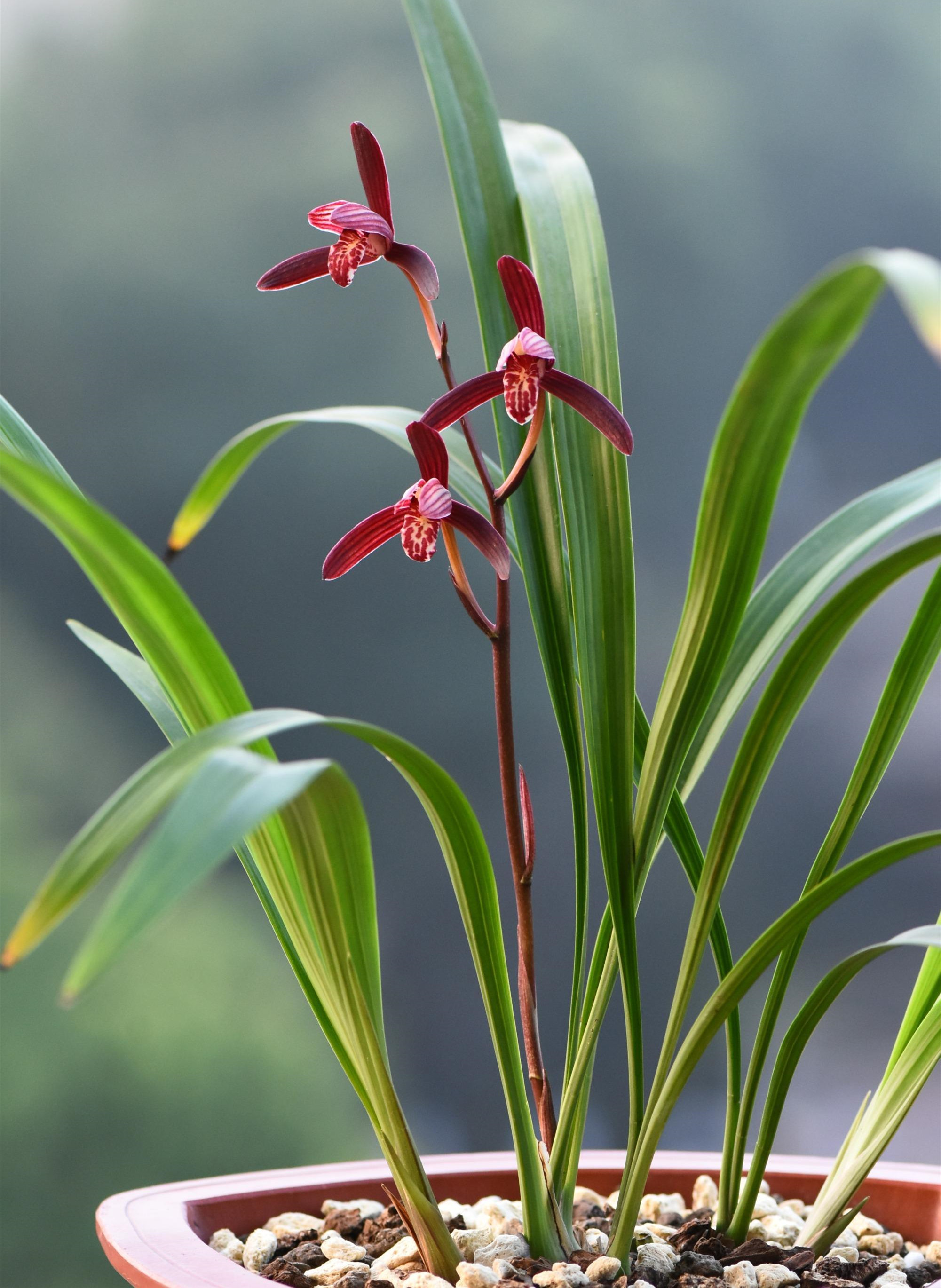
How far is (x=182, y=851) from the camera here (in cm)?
30

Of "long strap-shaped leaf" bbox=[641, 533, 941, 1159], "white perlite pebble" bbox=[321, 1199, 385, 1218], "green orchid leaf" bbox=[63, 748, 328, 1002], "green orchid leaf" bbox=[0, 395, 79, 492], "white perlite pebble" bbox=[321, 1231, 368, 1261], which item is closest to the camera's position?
"green orchid leaf" bbox=[63, 748, 328, 1002]

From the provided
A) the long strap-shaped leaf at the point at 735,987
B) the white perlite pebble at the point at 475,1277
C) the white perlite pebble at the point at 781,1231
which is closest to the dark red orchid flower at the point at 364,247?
the long strap-shaped leaf at the point at 735,987

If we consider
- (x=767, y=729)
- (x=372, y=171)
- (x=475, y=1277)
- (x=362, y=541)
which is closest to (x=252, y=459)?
(x=362, y=541)

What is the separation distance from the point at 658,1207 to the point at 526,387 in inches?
23.0

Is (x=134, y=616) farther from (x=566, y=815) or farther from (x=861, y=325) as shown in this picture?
(x=566, y=815)

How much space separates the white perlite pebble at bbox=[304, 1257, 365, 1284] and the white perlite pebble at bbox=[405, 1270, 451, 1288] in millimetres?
54

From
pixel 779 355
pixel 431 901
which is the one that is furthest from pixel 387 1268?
pixel 431 901

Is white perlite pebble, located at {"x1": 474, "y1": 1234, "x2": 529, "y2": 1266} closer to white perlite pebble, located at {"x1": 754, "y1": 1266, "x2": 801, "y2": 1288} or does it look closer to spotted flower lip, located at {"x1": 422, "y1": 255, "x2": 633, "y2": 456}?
white perlite pebble, located at {"x1": 754, "y1": 1266, "x2": 801, "y2": 1288}

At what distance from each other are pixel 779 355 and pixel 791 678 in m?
0.15

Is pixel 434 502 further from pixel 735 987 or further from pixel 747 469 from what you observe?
pixel 735 987

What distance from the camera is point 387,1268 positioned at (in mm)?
583

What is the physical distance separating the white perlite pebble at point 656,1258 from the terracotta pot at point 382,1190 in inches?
7.9

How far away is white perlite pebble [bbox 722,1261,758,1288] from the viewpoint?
543mm

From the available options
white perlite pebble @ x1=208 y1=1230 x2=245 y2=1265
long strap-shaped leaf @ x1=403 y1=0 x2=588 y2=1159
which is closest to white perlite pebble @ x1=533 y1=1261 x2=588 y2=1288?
long strap-shaped leaf @ x1=403 y1=0 x2=588 y2=1159
